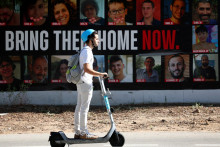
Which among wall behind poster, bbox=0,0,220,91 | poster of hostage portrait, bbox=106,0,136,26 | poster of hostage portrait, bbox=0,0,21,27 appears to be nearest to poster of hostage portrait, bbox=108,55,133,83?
wall behind poster, bbox=0,0,220,91

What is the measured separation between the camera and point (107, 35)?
42.2 feet

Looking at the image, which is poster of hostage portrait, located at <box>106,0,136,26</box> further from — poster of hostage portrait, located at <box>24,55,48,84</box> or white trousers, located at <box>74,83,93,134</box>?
white trousers, located at <box>74,83,93,134</box>

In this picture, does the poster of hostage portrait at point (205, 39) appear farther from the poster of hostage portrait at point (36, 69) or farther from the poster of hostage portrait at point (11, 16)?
the poster of hostage portrait at point (11, 16)

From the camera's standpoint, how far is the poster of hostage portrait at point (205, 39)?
12852mm

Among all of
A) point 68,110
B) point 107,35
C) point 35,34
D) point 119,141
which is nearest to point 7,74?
point 35,34

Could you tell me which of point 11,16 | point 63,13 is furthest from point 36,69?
point 63,13

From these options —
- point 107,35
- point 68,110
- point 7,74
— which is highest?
point 107,35

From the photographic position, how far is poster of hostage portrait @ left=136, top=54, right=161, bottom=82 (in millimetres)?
12859

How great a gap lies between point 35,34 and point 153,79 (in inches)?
157

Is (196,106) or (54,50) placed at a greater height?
A: (54,50)

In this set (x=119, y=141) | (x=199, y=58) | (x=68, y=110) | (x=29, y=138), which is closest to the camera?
(x=119, y=141)

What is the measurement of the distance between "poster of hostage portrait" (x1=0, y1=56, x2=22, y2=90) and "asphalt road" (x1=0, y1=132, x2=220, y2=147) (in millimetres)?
4642

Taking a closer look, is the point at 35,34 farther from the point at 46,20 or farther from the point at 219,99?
the point at 219,99

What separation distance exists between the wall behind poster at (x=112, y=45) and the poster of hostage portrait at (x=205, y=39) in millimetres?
32
